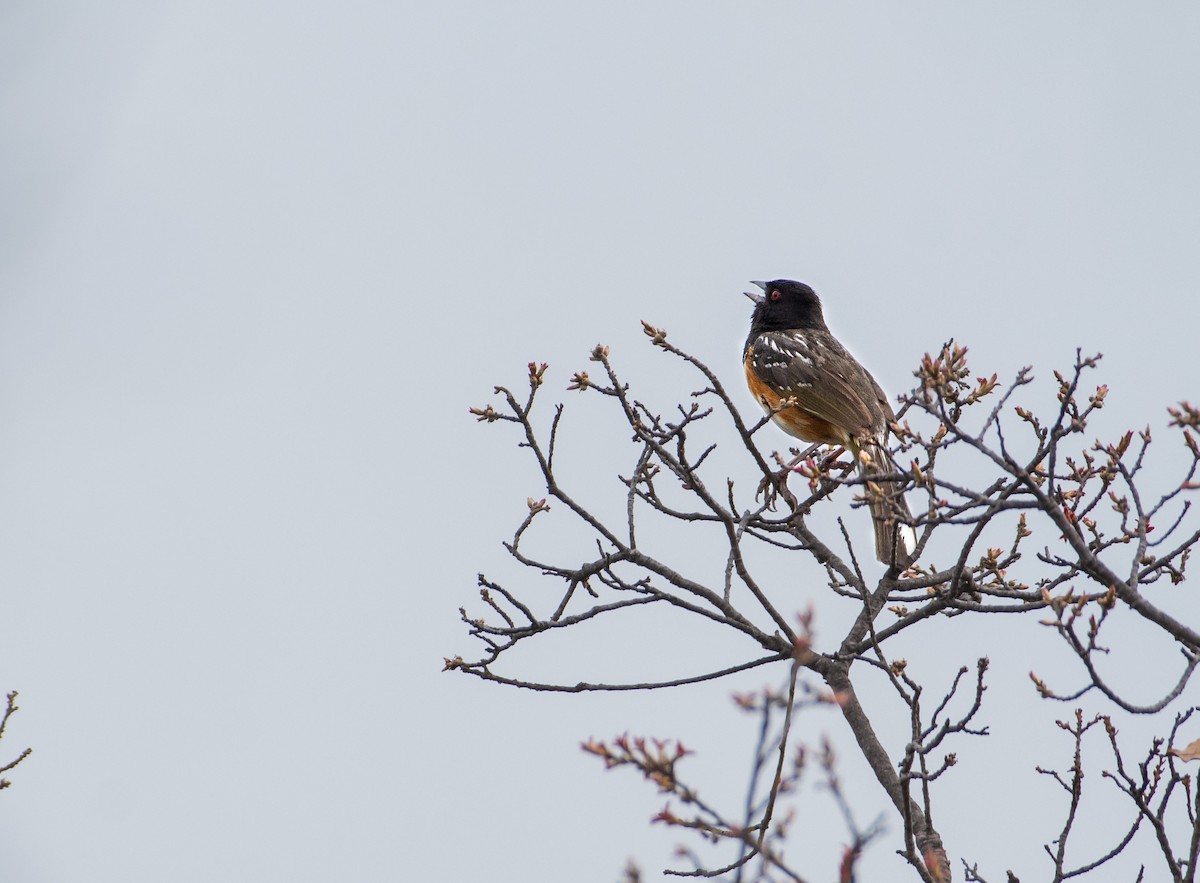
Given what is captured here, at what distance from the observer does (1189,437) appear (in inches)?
138

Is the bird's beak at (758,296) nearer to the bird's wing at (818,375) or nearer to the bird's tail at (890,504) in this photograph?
Result: the bird's wing at (818,375)

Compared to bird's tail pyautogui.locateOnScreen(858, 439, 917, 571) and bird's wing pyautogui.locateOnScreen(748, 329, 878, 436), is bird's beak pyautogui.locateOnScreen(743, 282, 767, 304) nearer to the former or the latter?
bird's wing pyautogui.locateOnScreen(748, 329, 878, 436)

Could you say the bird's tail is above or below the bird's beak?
below

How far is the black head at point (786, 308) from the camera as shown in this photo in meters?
8.41

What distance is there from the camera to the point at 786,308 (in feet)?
27.8

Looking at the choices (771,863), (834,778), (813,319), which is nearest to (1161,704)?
(834,778)

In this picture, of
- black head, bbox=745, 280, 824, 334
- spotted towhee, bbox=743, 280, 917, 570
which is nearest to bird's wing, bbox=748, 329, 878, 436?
spotted towhee, bbox=743, 280, 917, 570

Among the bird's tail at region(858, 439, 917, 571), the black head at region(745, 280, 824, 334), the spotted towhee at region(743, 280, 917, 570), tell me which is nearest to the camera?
the bird's tail at region(858, 439, 917, 571)

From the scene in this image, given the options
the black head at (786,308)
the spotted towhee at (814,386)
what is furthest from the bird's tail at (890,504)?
the black head at (786,308)

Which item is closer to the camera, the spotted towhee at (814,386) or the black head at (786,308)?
the spotted towhee at (814,386)

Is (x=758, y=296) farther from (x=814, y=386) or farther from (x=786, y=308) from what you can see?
(x=814, y=386)

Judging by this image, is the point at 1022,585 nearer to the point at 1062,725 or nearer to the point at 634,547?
the point at 1062,725

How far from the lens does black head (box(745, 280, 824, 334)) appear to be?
841 cm

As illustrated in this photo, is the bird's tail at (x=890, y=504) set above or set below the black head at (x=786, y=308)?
below
